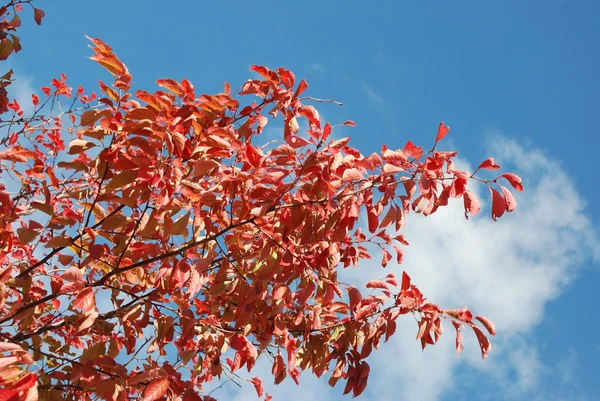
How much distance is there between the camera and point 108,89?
2713 millimetres

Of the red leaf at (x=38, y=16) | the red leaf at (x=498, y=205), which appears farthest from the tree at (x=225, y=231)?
the red leaf at (x=38, y=16)

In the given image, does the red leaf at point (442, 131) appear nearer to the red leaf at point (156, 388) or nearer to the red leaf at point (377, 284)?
the red leaf at point (377, 284)

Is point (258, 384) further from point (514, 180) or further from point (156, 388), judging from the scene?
point (514, 180)

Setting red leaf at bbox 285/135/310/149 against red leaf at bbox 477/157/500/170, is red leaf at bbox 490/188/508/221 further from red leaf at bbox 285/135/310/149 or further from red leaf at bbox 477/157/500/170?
red leaf at bbox 285/135/310/149

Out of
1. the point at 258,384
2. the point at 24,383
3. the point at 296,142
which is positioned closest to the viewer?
the point at 24,383

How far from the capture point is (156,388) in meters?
2.39

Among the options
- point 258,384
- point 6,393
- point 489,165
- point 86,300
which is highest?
point 489,165

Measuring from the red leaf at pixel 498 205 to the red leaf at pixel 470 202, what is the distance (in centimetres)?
8

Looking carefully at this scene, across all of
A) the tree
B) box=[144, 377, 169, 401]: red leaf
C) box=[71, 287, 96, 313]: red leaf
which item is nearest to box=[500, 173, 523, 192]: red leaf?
the tree

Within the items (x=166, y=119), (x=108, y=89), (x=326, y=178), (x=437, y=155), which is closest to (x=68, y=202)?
(x=108, y=89)

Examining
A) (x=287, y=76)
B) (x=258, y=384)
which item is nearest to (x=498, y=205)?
(x=287, y=76)

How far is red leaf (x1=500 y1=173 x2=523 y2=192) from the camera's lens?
227cm

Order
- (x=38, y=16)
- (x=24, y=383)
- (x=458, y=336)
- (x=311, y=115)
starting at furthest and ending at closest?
1. (x=38, y=16)
2. (x=458, y=336)
3. (x=311, y=115)
4. (x=24, y=383)

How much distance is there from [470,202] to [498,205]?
0.11m
